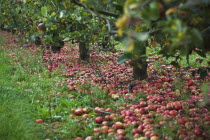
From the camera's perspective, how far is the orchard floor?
246cm

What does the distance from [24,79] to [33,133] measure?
234 centimetres

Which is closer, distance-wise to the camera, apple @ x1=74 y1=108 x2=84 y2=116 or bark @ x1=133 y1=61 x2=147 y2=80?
apple @ x1=74 y1=108 x2=84 y2=116

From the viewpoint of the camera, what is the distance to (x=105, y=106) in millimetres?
3180

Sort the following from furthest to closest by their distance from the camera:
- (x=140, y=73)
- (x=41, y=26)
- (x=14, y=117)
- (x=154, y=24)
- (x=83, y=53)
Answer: (x=83, y=53) → (x=140, y=73) → (x=41, y=26) → (x=14, y=117) → (x=154, y=24)

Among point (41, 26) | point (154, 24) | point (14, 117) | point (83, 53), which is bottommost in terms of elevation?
point (14, 117)

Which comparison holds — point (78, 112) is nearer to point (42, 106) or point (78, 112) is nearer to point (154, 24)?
point (42, 106)

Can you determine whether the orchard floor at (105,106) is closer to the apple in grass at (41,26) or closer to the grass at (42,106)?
the grass at (42,106)

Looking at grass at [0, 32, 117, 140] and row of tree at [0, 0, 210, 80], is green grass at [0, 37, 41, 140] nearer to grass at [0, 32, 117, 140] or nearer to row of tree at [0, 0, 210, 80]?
grass at [0, 32, 117, 140]

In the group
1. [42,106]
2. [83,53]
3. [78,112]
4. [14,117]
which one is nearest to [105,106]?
[78,112]

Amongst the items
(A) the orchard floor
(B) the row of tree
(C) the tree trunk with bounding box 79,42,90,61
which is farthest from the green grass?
(C) the tree trunk with bounding box 79,42,90,61

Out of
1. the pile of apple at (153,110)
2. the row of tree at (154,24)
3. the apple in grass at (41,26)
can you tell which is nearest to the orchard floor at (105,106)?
the pile of apple at (153,110)

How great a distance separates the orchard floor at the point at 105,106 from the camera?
246 cm

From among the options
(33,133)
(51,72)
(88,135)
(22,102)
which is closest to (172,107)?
(88,135)

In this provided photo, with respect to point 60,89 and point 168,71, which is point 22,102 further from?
point 168,71
